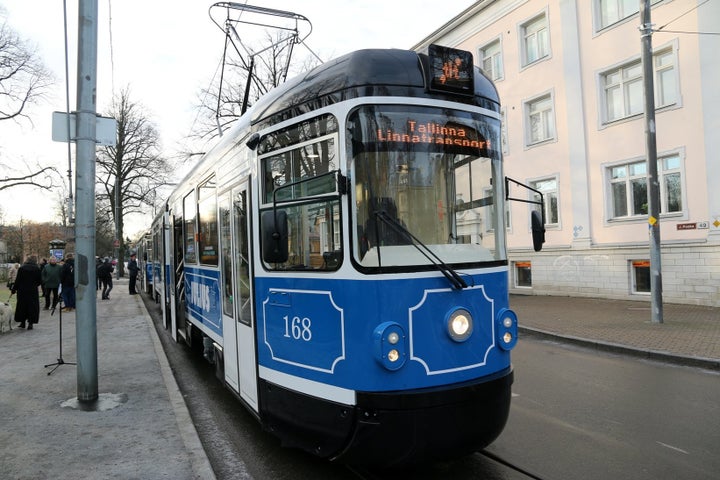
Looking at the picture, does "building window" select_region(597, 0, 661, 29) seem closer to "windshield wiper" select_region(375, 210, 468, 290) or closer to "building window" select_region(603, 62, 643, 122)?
"building window" select_region(603, 62, 643, 122)

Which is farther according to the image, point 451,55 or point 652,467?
point 652,467

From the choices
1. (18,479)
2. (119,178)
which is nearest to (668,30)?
(18,479)

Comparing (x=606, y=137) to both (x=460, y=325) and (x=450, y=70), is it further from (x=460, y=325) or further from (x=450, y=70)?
(x=460, y=325)

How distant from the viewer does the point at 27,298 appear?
1197 cm

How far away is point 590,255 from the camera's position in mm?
16812

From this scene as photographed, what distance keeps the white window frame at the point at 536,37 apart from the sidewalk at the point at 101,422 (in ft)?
53.1

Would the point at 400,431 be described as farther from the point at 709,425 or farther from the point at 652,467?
the point at 709,425

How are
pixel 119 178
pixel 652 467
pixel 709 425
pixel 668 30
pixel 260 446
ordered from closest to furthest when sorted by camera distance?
pixel 652 467 → pixel 260 446 → pixel 709 425 → pixel 668 30 → pixel 119 178

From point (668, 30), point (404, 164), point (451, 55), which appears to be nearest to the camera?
point (404, 164)

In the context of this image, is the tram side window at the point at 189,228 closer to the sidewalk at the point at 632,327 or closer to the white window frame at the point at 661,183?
the sidewalk at the point at 632,327

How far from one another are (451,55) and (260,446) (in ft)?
11.9

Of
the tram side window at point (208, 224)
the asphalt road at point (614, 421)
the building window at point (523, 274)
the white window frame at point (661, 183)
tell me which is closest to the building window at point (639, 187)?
the white window frame at point (661, 183)

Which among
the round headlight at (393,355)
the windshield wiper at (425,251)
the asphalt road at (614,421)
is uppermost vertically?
the windshield wiper at (425,251)

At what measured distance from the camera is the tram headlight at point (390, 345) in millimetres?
3326
